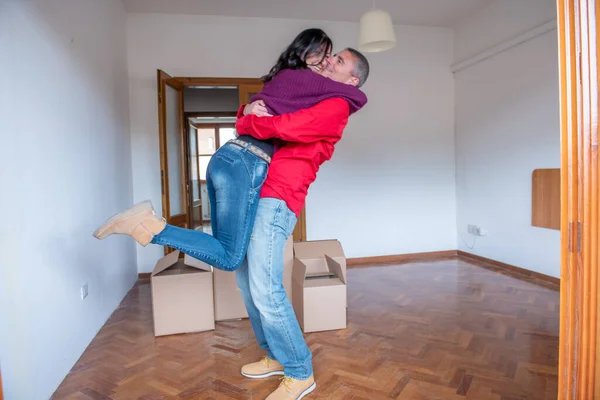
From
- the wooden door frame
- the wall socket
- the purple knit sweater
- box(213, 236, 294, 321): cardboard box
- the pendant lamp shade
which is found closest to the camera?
the wooden door frame

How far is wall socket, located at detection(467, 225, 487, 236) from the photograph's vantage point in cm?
441

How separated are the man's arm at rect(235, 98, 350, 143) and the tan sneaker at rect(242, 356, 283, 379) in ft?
3.65

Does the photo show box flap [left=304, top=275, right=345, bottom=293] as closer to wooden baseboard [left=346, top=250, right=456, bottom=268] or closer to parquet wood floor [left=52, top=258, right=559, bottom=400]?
parquet wood floor [left=52, top=258, right=559, bottom=400]

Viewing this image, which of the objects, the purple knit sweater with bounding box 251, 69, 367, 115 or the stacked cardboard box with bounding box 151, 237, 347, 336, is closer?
the purple knit sweater with bounding box 251, 69, 367, 115

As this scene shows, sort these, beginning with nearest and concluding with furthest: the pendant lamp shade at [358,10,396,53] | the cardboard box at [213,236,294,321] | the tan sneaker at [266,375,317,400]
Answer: the tan sneaker at [266,375,317,400] < the cardboard box at [213,236,294,321] < the pendant lamp shade at [358,10,396,53]

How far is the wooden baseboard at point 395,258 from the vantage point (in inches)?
177

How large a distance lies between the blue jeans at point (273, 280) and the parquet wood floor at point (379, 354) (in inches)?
9.8

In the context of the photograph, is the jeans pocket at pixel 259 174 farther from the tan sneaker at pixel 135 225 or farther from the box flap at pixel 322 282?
→ the box flap at pixel 322 282

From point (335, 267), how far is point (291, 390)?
99 cm

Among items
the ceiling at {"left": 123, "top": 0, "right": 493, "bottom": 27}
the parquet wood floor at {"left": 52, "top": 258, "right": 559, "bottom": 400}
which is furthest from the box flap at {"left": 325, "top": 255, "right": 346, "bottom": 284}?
the ceiling at {"left": 123, "top": 0, "right": 493, "bottom": 27}

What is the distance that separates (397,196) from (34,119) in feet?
12.6

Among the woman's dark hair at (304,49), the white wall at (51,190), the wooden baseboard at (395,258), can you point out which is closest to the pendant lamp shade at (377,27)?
the woman's dark hair at (304,49)

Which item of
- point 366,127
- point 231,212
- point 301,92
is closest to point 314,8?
point 366,127

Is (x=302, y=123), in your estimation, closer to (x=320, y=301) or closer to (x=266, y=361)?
(x=266, y=361)
